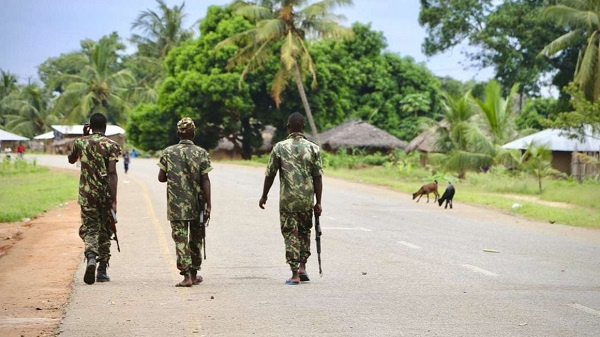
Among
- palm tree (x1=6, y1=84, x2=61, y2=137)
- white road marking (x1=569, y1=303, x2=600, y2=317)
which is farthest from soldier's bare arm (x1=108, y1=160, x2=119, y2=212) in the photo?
palm tree (x1=6, y1=84, x2=61, y2=137)

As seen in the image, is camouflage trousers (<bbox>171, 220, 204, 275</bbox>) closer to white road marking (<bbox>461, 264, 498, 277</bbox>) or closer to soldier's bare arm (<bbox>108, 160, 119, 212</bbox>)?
soldier's bare arm (<bbox>108, 160, 119, 212</bbox>)

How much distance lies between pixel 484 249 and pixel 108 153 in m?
6.13

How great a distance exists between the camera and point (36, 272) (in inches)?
409

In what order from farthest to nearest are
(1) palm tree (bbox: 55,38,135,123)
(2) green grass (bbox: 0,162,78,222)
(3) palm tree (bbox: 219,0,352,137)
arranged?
(1) palm tree (bbox: 55,38,135,123) < (3) palm tree (bbox: 219,0,352,137) < (2) green grass (bbox: 0,162,78,222)

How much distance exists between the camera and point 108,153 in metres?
9.57

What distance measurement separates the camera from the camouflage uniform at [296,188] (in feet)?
31.3

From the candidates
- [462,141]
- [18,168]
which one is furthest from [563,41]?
[18,168]

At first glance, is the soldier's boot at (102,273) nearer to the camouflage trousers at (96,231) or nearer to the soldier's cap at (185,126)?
the camouflage trousers at (96,231)

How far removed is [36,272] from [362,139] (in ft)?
150

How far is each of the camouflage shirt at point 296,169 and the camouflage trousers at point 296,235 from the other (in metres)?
0.11

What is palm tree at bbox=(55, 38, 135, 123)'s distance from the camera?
232ft

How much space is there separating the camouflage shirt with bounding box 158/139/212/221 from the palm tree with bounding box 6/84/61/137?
8285 cm

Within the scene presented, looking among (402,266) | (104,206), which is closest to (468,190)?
(402,266)

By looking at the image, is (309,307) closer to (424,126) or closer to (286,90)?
(424,126)
